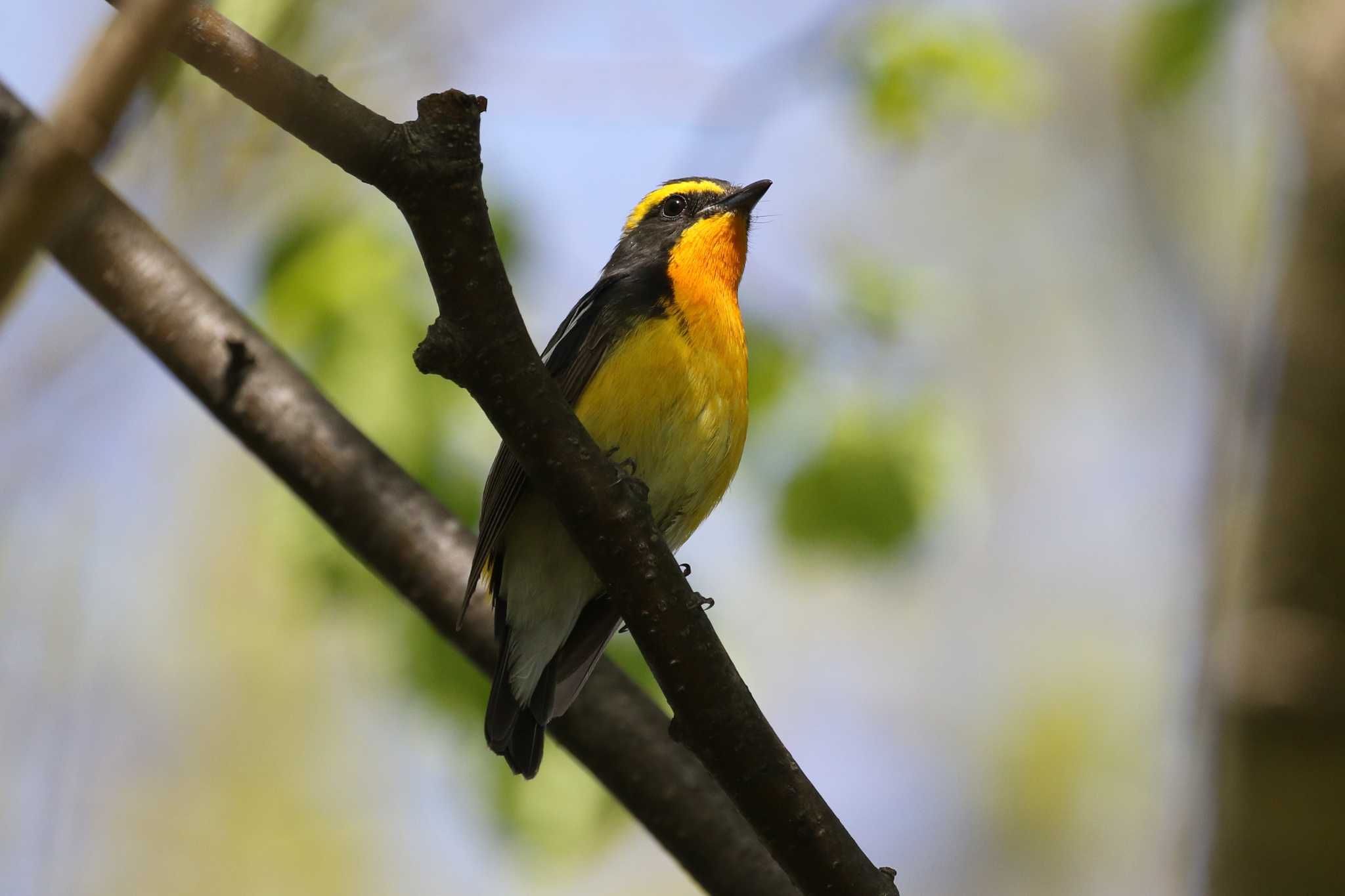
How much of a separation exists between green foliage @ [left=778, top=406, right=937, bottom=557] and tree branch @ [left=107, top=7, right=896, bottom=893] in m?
2.07

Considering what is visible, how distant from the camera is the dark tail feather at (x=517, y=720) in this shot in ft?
12.3

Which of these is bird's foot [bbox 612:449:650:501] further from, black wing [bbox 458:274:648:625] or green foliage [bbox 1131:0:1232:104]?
green foliage [bbox 1131:0:1232:104]

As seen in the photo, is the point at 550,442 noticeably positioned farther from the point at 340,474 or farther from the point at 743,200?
the point at 743,200

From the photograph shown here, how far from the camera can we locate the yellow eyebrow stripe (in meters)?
5.37

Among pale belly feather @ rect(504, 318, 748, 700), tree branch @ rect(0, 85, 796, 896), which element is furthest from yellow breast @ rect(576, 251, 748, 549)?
tree branch @ rect(0, 85, 796, 896)

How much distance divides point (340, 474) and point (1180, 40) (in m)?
3.36

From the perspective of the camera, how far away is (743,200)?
516 centimetres

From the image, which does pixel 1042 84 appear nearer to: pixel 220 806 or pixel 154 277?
pixel 154 277

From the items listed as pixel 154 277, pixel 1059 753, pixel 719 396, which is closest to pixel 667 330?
pixel 719 396

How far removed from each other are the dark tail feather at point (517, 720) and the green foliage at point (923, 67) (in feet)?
8.08

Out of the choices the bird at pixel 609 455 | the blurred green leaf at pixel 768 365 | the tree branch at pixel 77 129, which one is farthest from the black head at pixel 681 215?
the tree branch at pixel 77 129

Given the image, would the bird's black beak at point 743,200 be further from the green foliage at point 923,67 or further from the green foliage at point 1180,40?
the green foliage at point 1180,40

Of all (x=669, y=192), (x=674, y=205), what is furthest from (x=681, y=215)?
(x=669, y=192)

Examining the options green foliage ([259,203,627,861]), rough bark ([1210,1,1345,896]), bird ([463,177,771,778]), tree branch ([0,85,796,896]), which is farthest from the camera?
green foliage ([259,203,627,861])
